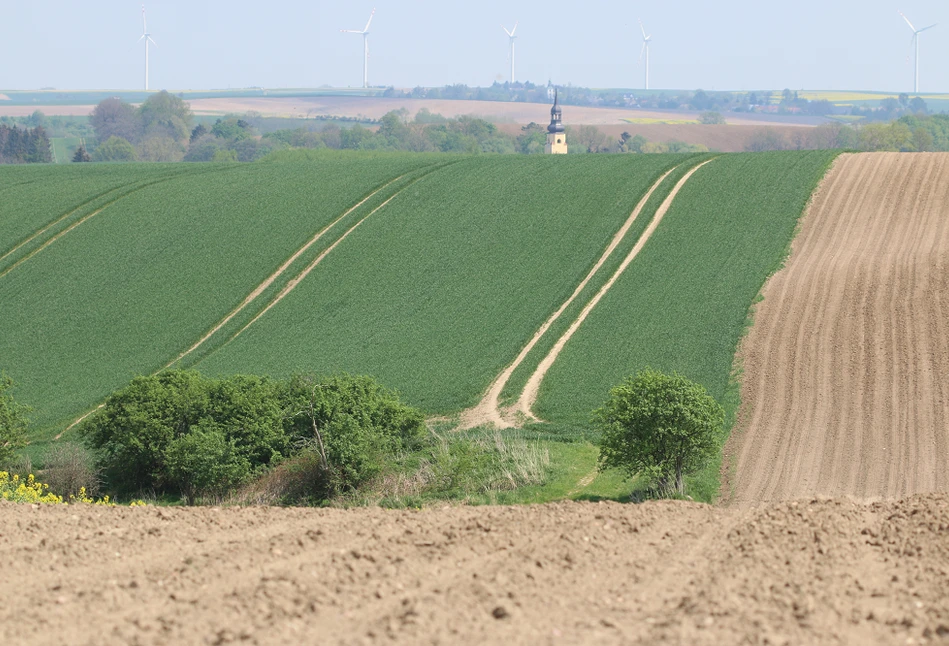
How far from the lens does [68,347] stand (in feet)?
170

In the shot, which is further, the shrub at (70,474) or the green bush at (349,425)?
the shrub at (70,474)

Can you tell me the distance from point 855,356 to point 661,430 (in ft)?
53.5

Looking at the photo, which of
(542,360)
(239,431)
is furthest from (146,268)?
(239,431)

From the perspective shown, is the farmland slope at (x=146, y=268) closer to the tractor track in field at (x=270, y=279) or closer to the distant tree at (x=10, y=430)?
the tractor track in field at (x=270, y=279)

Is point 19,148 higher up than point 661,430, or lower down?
higher up

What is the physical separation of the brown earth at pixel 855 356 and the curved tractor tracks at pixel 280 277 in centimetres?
2550

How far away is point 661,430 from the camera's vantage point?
96.2 feet

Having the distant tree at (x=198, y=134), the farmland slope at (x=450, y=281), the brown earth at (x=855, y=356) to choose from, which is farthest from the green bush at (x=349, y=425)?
the distant tree at (x=198, y=134)

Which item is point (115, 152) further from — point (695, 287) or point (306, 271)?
point (695, 287)

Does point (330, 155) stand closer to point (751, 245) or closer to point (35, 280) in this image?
point (35, 280)

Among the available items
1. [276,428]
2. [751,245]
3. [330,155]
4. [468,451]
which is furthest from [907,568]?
[330,155]

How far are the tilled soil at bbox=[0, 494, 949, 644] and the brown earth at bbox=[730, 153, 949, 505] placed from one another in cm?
1460

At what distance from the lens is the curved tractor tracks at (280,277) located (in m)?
50.9

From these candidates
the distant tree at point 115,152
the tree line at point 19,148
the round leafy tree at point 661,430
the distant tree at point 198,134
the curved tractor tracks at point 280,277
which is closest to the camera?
the round leafy tree at point 661,430
